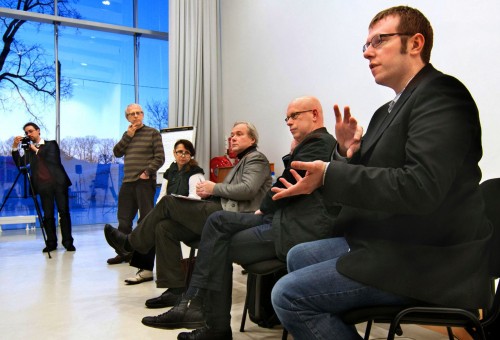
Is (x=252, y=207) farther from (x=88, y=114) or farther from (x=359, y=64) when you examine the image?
(x=88, y=114)

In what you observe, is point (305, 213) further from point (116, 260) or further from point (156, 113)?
point (156, 113)

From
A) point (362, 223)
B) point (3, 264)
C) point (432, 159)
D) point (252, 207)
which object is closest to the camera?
point (432, 159)

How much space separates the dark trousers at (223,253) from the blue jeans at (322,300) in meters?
0.77

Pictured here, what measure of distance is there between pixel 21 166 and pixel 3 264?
1.03 meters

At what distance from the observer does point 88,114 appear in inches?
267

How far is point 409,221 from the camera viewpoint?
0.99m

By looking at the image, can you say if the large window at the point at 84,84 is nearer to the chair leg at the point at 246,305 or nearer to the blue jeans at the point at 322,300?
the chair leg at the point at 246,305

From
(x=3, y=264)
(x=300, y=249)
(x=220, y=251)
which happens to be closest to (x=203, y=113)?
(x=3, y=264)

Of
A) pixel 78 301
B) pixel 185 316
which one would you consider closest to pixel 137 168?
pixel 78 301

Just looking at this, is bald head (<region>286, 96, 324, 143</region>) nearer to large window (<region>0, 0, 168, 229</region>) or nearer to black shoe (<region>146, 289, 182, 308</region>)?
black shoe (<region>146, 289, 182, 308</region>)

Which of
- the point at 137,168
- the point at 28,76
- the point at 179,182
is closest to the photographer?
the point at 179,182

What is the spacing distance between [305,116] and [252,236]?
61cm

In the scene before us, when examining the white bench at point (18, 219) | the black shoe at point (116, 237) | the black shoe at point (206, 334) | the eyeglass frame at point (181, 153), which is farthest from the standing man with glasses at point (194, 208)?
the white bench at point (18, 219)

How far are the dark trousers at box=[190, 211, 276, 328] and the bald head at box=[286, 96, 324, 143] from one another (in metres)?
0.43
